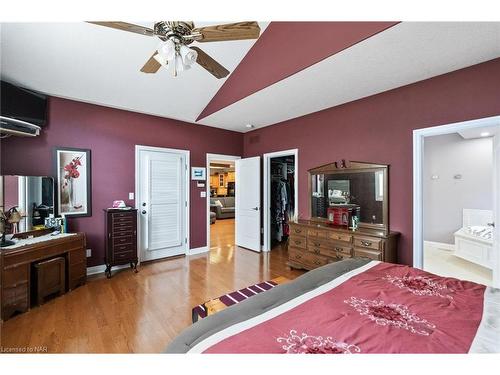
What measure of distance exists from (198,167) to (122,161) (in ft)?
4.31

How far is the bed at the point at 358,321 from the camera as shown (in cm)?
85

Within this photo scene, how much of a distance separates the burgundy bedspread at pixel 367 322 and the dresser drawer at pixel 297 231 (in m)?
1.90

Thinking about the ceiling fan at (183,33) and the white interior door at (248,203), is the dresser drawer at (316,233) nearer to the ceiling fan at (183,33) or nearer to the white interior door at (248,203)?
the white interior door at (248,203)

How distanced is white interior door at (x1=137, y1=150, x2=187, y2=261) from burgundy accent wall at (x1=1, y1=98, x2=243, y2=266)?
0.53ft

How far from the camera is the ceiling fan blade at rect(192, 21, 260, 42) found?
145 centimetres

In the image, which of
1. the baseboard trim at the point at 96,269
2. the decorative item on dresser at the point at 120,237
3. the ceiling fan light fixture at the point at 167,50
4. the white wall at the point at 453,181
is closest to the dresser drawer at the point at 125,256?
the decorative item on dresser at the point at 120,237

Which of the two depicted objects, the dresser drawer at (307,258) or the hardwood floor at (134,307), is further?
the dresser drawer at (307,258)

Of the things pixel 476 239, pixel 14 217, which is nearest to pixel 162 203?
pixel 14 217

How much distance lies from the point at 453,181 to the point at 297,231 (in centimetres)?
352

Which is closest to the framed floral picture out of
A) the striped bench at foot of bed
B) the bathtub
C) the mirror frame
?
the striped bench at foot of bed

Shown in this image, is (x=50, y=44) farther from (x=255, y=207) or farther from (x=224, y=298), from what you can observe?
(x=255, y=207)

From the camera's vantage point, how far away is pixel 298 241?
11.1 ft

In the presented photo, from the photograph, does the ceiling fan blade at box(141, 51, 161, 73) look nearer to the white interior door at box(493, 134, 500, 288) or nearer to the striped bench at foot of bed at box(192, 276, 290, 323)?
the striped bench at foot of bed at box(192, 276, 290, 323)
